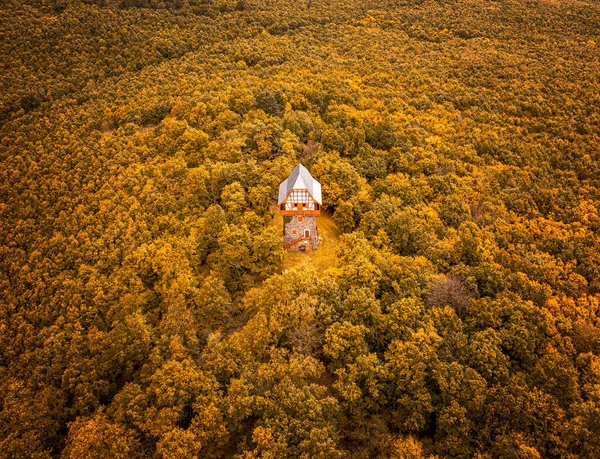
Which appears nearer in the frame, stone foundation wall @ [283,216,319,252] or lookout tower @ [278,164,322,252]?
lookout tower @ [278,164,322,252]

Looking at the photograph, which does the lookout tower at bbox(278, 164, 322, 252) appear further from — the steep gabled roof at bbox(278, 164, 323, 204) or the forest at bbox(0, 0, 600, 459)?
the forest at bbox(0, 0, 600, 459)

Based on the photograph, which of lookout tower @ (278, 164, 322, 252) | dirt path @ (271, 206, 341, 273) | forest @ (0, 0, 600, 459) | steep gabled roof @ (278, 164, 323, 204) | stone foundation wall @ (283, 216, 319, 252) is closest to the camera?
forest @ (0, 0, 600, 459)

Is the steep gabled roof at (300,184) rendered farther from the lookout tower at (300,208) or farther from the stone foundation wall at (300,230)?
the stone foundation wall at (300,230)

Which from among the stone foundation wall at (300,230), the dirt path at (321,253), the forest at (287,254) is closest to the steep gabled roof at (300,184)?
the forest at (287,254)

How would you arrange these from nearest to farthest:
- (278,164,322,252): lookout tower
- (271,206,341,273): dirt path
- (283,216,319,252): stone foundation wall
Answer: (278,164,322,252): lookout tower
(271,206,341,273): dirt path
(283,216,319,252): stone foundation wall

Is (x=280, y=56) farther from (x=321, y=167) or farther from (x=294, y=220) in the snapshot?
(x=294, y=220)

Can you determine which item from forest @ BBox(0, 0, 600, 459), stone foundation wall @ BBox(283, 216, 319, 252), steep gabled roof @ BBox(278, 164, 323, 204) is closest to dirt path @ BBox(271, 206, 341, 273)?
stone foundation wall @ BBox(283, 216, 319, 252)

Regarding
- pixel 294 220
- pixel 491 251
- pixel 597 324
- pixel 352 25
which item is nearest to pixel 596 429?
pixel 597 324
